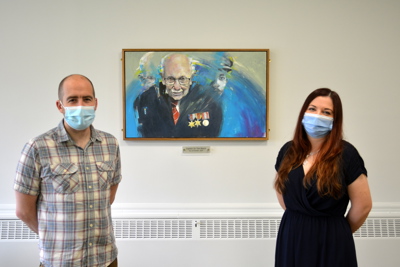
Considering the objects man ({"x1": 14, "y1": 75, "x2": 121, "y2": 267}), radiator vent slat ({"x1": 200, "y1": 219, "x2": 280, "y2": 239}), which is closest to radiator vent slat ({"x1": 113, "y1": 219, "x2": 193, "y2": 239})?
radiator vent slat ({"x1": 200, "y1": 219, "x2": 280, "y2": 239})

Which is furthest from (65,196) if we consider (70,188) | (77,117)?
(77,117)

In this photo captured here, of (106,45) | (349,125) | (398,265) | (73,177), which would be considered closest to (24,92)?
(106,45)

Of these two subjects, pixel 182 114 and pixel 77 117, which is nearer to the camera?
pixel 77 117

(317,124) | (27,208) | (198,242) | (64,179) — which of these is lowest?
(198,242)

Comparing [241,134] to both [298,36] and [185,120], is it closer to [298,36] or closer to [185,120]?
[185,120]

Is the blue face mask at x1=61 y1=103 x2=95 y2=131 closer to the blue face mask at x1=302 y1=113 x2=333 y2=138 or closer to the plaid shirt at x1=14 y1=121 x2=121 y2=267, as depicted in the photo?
the plaid shirt at x1=14 y1=121 x2=121 y2=267

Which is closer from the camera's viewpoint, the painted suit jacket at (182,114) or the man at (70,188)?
the man at (70,188)

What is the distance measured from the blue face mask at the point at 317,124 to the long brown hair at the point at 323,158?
26 mm

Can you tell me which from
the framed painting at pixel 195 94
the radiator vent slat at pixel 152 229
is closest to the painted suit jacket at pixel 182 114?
the framed painting at pixel 195 94

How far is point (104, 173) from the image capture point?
146 centimetres

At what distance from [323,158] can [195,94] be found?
54.2 inches

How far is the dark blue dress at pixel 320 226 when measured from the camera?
55.9 inches

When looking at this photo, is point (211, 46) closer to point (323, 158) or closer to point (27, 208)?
point (323, 158)

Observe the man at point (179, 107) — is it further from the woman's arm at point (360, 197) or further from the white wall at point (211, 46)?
the woman's arm at point (360, 197)
